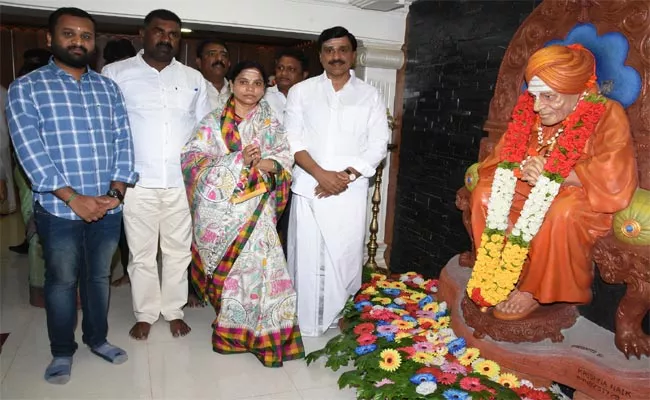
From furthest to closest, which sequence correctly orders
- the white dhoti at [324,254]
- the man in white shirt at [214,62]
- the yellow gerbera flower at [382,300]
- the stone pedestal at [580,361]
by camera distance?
the man in white shirt at [214,62] → the yellow gerbera flower at [382,300] → the white dhoti at [324,254] → the stone pedestal at [580,361]

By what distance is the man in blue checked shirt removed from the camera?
2.47 meters

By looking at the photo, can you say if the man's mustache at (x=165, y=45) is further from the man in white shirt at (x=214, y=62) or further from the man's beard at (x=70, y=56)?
the man in white shirt at (x=214, y=62)

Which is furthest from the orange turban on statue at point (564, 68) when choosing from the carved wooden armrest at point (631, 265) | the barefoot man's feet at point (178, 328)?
the barefoot man's feet at point (178, 328)

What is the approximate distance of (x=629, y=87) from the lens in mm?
2469

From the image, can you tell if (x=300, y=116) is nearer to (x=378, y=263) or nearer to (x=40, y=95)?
(x=40, y=95)

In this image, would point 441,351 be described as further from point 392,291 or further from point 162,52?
point 162,52

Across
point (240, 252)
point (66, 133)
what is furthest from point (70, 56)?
point (240, 252)

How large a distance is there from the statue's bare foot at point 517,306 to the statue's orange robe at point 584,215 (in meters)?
0.05

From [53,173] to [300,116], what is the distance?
1.49 meters

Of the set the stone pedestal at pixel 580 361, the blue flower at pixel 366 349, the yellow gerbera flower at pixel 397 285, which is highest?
the stone pedestal at pixel 580 361

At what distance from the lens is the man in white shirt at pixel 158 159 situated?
3.07 metres

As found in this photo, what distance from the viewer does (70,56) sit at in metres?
2.58

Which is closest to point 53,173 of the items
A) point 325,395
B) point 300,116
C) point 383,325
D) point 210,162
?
point 210,162

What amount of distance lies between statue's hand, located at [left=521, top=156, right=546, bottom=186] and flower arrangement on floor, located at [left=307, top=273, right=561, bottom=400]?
95cm
